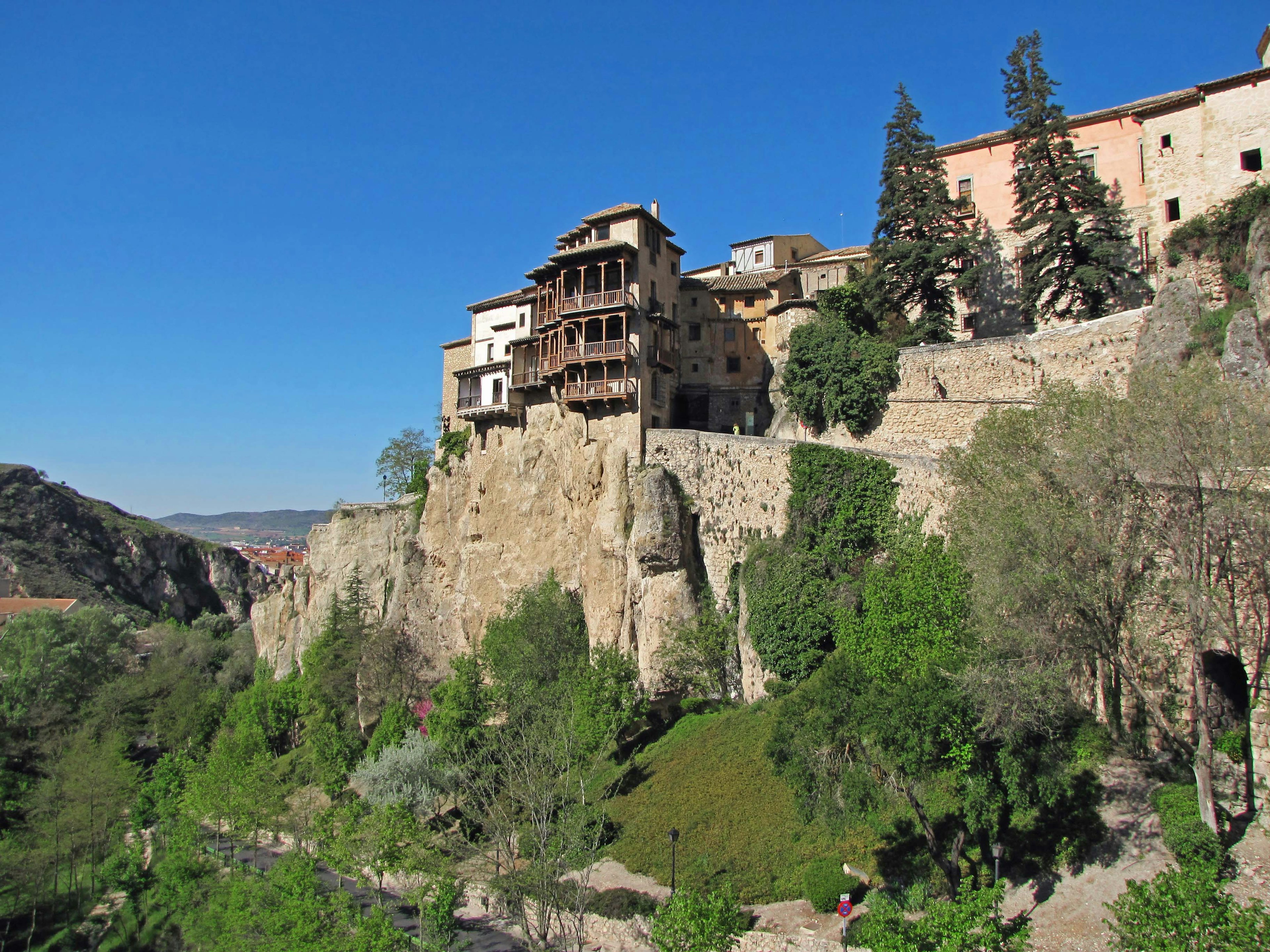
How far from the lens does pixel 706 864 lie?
71.0 ft

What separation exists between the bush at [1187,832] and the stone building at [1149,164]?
81.7ft

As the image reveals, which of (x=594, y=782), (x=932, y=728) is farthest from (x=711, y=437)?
(x=932, y=728)

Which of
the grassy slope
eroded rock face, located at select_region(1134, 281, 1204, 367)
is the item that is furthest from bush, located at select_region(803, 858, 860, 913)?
eroded rock face, located at select_region(1134, 281, 1204, 367)

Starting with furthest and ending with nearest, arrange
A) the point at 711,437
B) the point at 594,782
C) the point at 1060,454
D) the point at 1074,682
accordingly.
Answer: the point at 711,437 < the point at 594,782 < the point at 1074,682 < the point at 1060,454

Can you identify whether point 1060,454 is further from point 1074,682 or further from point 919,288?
point 919,288

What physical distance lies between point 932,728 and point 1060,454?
22.1 ft

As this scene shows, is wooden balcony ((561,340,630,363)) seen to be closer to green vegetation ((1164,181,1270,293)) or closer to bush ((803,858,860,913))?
green vegetation ((1164,181,1270,293))

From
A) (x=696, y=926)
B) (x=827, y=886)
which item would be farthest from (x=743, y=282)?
(x=696, y=926)

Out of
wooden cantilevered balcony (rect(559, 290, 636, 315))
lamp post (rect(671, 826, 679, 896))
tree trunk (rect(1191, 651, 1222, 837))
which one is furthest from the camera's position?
wooden cantilevered balcony (rect(559, 290, 636, 315))

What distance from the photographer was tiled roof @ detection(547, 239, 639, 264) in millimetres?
36000

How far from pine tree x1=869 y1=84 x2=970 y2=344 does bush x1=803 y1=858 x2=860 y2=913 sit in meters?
22.8

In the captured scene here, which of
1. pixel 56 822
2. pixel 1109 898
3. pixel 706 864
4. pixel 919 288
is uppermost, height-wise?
pixel 919 288

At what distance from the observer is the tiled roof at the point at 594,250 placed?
118 feet

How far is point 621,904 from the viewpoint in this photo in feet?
69.8
